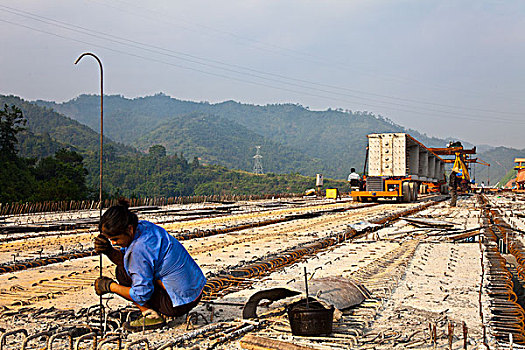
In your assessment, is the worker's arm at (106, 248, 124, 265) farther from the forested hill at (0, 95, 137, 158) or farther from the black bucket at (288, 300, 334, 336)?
the forested hill at (0, 95, 137, 158)

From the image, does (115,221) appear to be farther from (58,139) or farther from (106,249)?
(58,139)

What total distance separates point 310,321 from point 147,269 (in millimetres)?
1220

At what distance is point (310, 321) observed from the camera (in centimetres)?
370

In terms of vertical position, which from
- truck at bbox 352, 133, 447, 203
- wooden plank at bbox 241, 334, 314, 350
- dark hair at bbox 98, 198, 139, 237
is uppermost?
truck at bbox 352, 133, 447, 203

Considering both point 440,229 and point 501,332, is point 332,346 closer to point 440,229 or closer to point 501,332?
point 501,332

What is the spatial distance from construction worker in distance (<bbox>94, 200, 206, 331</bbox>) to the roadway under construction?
197 mm

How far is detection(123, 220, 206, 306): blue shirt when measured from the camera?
3.67m

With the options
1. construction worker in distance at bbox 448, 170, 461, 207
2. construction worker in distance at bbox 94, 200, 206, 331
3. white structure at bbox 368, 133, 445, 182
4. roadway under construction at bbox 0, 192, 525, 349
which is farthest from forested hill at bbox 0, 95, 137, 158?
construction worker in distance at bbox 94, 200, 206, 331

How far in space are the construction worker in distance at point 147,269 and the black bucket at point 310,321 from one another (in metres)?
0.80

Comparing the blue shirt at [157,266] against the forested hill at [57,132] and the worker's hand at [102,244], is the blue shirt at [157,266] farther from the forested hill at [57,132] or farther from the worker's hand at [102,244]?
the forested hill at [57,132]

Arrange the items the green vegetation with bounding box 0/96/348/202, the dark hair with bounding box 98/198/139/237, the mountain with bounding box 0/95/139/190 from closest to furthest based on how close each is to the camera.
Result: 1. the dark hair with bounding box 98/198/139/237
2. the green vegetation with bounding box 0/96/348/202
3. the mountain with bounding box 0/95/139/190

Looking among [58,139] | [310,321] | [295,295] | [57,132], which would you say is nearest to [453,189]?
[295,295]

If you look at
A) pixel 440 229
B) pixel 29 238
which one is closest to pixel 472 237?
pixel 440 229

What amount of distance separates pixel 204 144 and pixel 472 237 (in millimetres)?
147009
